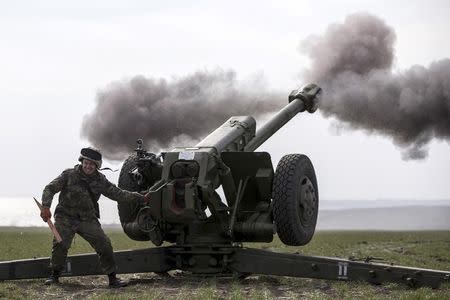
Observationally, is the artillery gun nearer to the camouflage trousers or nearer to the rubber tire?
the rubber tire

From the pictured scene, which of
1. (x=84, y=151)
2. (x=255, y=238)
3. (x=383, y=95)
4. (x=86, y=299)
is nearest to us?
(x=86, y=299)

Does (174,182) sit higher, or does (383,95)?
(383,95)

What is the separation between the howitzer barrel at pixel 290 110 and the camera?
13547 mm

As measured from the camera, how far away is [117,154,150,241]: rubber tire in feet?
40.7

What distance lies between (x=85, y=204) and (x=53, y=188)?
0.50m

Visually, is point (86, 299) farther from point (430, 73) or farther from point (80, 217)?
point (430, 73)

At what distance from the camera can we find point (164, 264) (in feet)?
39.7

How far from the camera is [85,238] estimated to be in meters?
11.1

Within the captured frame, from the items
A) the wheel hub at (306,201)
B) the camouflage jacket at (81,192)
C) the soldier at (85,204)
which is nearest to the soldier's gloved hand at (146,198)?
the soldier at (85,204)

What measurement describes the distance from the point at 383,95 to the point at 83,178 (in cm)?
877

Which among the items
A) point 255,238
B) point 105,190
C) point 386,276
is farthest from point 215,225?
point 386,276

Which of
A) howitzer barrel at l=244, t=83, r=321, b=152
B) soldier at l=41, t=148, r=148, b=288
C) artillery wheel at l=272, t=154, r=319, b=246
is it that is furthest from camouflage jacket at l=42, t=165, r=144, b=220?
howitzer barrel at l=244, t=83, r=321, b=152

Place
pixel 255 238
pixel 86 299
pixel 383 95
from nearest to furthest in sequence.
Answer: pixel 86 299, pixel 255 238, pixel 383 95

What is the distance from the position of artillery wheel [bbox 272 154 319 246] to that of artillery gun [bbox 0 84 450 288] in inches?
0.5
